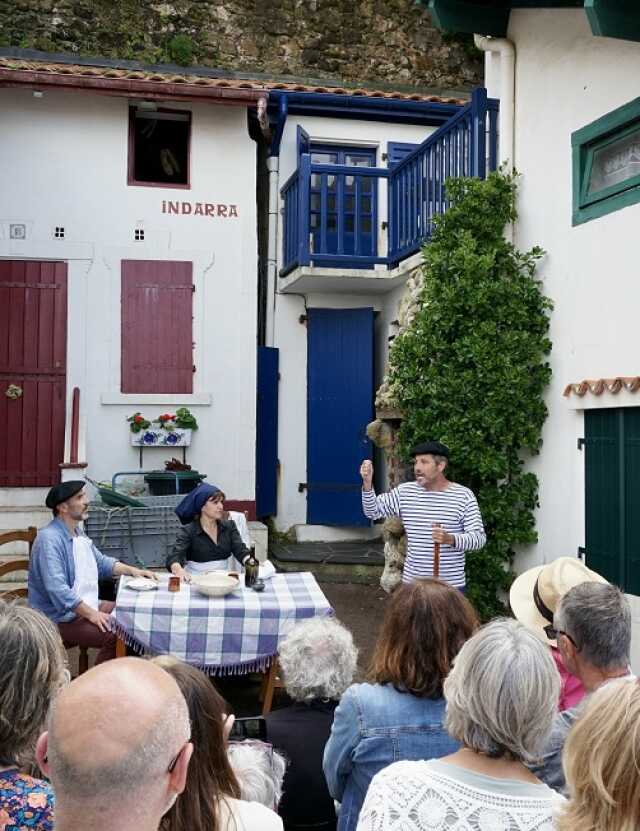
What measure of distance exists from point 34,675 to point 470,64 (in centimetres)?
1161

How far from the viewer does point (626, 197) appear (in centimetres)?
548

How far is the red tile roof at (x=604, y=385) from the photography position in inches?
210

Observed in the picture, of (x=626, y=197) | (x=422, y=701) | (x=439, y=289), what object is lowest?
(x=422, y=701)

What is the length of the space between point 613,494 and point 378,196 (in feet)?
18.2

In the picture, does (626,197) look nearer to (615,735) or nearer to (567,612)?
(567,612)

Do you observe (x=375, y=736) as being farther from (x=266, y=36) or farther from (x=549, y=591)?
(x=266, y=36)

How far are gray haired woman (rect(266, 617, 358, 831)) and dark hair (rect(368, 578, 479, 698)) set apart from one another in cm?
28

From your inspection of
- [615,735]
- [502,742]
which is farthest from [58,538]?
[615,735]

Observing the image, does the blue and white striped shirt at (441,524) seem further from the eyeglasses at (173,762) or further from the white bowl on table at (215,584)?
the eyeglasses at (173,762)

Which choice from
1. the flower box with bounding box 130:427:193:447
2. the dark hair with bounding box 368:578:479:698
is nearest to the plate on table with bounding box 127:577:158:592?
the dark hair with bounding box 368:578:479:698

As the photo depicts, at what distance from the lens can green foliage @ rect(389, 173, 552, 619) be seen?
6.34 meters

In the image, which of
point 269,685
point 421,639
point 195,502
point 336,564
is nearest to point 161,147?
point 336,564

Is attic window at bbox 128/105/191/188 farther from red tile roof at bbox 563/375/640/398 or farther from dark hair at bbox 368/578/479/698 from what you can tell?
dark hair at bbox 368/578/479/698

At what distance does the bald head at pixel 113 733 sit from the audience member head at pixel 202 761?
458 millimetres
